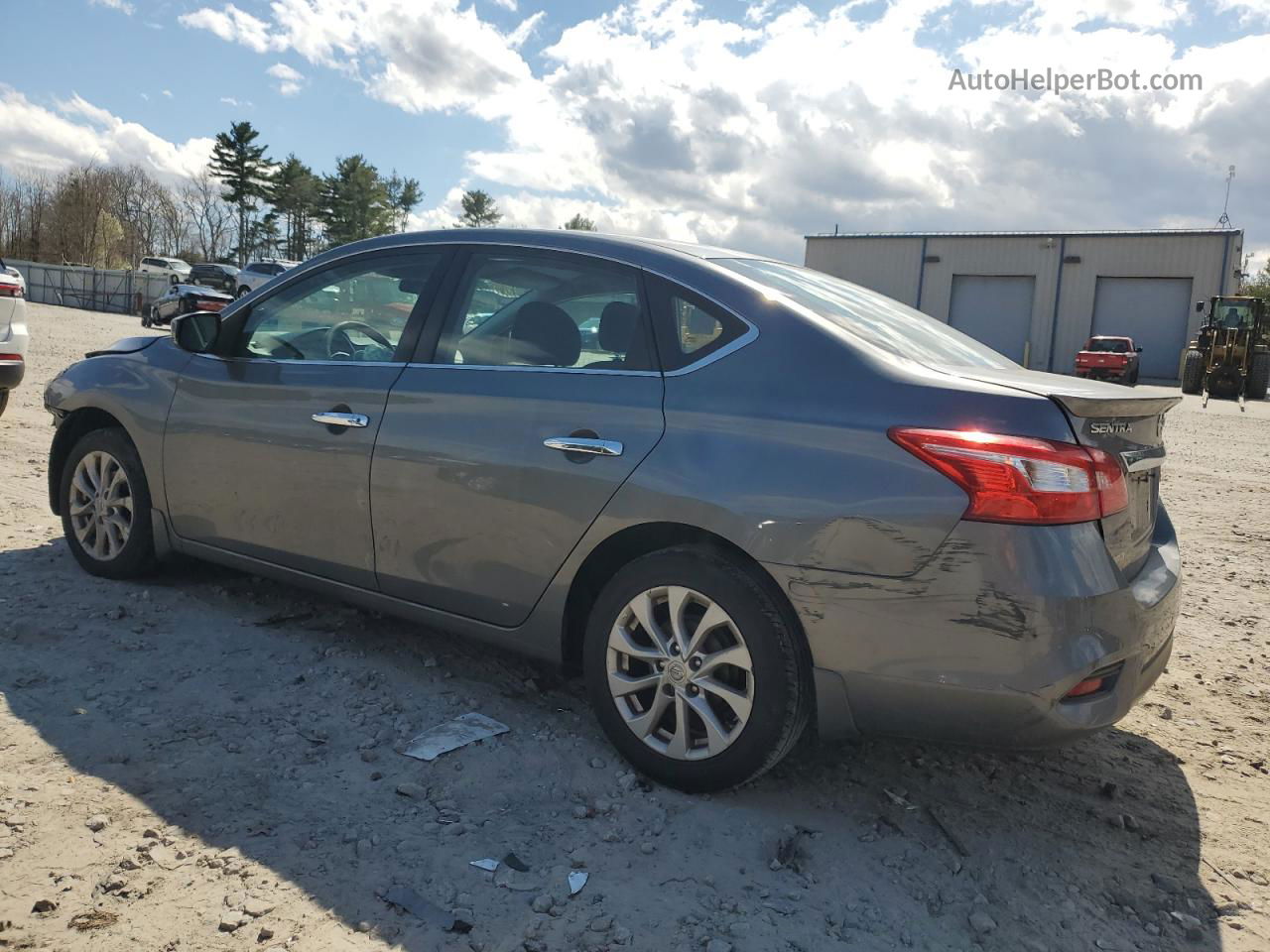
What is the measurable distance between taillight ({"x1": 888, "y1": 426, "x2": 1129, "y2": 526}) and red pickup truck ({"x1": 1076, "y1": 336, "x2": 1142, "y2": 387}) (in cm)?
3030

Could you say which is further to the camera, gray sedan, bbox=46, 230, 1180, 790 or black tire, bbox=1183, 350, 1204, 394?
black tire, bbox=1183, 350, 1204, 394

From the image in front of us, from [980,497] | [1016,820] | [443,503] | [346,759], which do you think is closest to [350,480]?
[443,503]

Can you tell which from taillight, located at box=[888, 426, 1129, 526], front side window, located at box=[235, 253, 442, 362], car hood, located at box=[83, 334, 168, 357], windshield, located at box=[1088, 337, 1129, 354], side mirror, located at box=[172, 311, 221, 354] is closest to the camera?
taillight, located at box=[888, 426, 1129, 526]

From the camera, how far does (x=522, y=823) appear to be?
2.80m

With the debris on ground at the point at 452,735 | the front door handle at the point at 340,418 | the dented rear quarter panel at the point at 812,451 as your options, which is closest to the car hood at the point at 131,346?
the front door handle at the point at 340,418

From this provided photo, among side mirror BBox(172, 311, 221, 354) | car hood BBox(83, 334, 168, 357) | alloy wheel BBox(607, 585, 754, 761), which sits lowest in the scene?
alloy wheel BBox(607, 585, 754, 761)

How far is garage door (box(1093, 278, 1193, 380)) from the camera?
127 feet

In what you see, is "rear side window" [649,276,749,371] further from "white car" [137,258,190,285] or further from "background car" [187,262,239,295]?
"white car" [137,258,190,285]

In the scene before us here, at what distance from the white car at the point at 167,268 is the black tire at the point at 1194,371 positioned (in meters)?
37.6

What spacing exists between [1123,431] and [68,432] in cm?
457

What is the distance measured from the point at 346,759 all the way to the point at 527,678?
89 centimetres

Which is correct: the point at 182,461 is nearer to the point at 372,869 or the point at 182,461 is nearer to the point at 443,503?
the point at 443,503

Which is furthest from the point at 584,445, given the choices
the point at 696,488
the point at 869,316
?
the point at 869,316

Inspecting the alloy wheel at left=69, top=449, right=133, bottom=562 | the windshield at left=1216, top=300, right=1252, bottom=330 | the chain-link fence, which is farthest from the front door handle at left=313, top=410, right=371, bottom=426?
the chain-link fence
